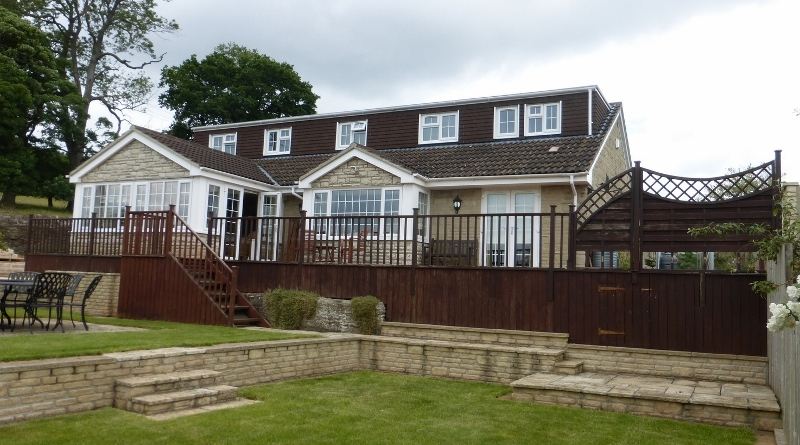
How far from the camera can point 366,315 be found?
11398mm

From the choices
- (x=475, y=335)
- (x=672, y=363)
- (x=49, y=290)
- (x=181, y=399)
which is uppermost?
(x=49, y=290)

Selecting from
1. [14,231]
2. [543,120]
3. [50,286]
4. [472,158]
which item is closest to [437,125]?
[472,158]

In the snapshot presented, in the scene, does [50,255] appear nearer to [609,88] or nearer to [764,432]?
[764,432]

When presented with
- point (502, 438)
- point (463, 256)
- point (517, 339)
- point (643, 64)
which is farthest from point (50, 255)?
point (643, 64)

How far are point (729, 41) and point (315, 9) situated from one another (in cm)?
824

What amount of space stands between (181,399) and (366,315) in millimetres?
5082

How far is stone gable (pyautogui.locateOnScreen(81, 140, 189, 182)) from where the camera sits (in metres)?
17.6

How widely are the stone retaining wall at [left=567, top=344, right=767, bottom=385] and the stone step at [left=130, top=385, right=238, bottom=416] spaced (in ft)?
17.6

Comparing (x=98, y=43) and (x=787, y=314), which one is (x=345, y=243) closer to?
(x=787, y=314)

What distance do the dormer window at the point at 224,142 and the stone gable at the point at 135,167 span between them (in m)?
6.03

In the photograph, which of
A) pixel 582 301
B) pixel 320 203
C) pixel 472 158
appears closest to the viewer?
pixel 582 301

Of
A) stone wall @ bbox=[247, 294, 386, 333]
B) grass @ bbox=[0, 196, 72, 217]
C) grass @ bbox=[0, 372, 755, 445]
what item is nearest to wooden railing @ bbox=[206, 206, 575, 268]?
stone wall @ bbox=[247, 294, 386, 333]

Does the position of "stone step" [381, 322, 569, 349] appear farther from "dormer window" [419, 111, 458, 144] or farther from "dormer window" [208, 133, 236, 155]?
"dormer window" [208, 133, 236, 155]

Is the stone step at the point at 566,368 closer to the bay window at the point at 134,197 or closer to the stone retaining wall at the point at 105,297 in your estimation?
the stone retaining wall at the point at 105,297
